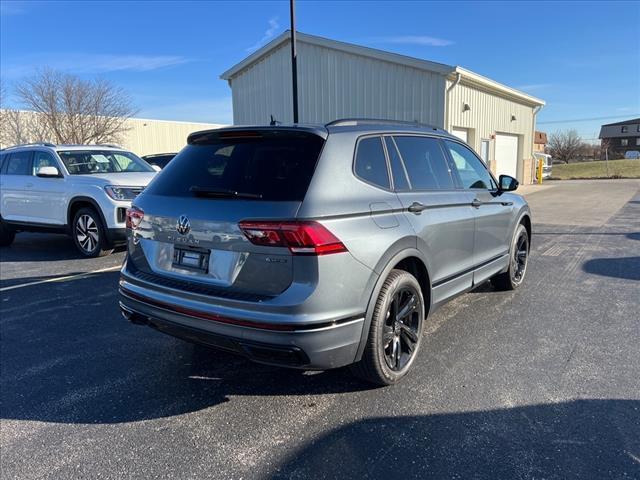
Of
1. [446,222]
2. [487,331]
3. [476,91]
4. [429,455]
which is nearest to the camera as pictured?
[429,455]

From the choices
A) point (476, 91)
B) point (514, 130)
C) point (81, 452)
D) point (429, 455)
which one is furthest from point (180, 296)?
point (514, 130)

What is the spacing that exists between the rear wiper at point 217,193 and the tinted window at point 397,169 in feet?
3.57

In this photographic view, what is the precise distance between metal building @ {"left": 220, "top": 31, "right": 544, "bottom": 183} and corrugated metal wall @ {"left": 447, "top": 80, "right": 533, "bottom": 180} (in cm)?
4

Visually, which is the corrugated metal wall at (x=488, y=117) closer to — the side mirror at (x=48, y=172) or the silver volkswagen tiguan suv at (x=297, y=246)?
the side mirror at (x=48, y=172)

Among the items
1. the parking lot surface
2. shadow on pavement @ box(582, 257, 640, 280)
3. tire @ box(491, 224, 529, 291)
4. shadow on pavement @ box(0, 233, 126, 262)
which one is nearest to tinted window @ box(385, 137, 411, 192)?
the parking lot surface

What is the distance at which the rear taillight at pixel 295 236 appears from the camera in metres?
2.51

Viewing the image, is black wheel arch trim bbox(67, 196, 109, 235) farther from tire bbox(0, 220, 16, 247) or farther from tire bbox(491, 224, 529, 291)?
tire bbox(491, 224, 529, 291)

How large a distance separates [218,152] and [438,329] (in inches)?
99.3

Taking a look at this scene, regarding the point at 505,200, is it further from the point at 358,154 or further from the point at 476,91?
the point at 476,91

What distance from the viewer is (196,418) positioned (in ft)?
9.46

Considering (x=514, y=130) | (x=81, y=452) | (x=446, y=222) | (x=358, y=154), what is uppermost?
(x=514, y=130)

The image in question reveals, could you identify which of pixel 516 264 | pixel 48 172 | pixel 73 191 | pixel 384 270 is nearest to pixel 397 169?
pixel 384 270

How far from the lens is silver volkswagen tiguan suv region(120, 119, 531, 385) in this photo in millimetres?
2557

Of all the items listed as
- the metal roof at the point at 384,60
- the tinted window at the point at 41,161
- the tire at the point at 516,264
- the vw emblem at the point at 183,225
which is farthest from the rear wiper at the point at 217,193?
the metal roof at the point at 384,60
